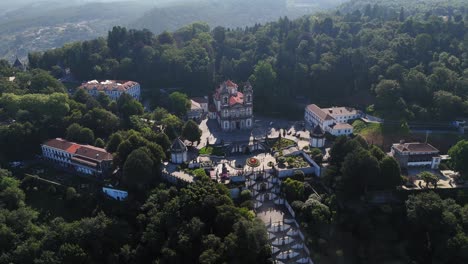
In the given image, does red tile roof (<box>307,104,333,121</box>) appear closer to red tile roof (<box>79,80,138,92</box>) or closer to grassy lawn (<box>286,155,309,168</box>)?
grassy lawn (<box>286,155,309,168</box>)

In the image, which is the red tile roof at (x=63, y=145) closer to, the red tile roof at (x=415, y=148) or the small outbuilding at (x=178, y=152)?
the small outbuilding at (x=178, y=152)

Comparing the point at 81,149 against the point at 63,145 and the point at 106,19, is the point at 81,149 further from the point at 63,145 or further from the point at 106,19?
the point at 106,19

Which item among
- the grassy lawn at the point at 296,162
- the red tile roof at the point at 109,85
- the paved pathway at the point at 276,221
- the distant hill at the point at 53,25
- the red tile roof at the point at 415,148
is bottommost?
the paved pathway at the point at 276,221

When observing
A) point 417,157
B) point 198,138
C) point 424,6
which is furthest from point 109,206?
point 424,6

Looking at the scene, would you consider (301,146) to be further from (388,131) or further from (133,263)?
(133,263)

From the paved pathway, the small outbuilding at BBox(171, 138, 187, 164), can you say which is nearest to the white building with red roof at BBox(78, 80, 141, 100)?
the small outbuilding at BBox(171, 138, 187, 164)

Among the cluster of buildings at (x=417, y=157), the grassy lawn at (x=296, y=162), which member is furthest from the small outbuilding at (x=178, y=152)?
the cluster of buildings at (x=417, y=157)
